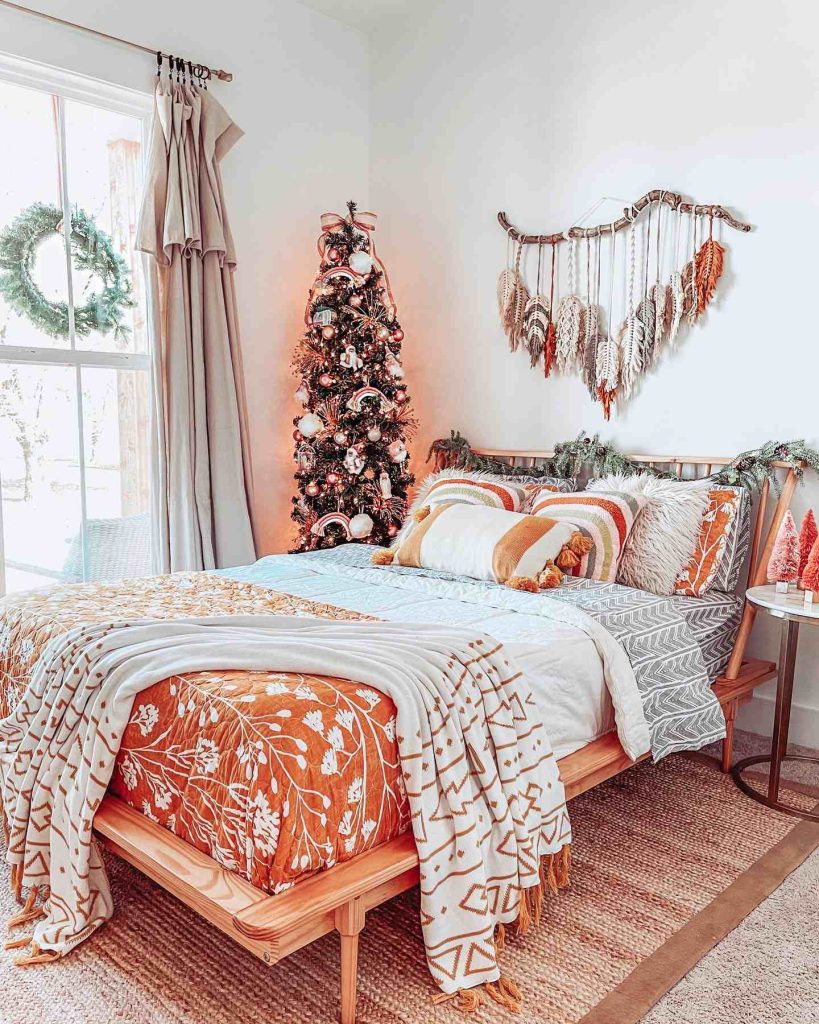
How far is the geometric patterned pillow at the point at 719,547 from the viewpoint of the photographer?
2.99m

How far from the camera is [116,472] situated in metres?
3.75

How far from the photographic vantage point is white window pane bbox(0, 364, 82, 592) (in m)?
3.41

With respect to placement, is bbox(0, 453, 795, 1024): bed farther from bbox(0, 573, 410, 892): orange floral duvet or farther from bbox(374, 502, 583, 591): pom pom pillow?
bbox(374, 502, 583, 591): pom pom pillow

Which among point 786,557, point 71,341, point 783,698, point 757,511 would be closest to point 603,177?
point 757,511

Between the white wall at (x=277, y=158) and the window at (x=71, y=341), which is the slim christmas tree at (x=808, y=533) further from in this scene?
the window at (x=71, y=341)

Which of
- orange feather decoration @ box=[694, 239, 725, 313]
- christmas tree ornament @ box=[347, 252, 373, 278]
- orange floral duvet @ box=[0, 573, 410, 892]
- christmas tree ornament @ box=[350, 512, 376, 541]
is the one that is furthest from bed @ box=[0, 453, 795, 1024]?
christmas tree ornament @ box=[347, 252, 373, 278]

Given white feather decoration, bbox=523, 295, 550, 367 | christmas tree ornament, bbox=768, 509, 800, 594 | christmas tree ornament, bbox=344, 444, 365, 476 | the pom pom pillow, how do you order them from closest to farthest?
christmas tree ornament, bbox=768, 509, 800, 594, the pom pom pillow, white feather decoration, bbox=523, 295, 550, 367, christmas tree ornament, bbox=344, 444, 365, 476

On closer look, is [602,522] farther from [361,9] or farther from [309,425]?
[361,9]

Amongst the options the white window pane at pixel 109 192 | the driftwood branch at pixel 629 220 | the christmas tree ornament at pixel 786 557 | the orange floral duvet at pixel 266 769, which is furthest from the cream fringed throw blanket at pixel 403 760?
the driftwood branch at pixel 629 220

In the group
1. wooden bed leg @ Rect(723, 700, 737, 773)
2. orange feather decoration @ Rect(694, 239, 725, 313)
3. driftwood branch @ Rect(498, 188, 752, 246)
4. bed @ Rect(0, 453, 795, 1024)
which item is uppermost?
driftwood branch @ Rect(498, 188, 752, 246)

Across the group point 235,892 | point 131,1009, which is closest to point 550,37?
point 235,892

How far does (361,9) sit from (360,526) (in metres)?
2.71

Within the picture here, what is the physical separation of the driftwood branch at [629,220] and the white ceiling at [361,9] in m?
1.30

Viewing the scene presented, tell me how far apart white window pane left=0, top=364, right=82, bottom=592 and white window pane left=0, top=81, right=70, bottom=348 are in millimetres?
Answer: 185
